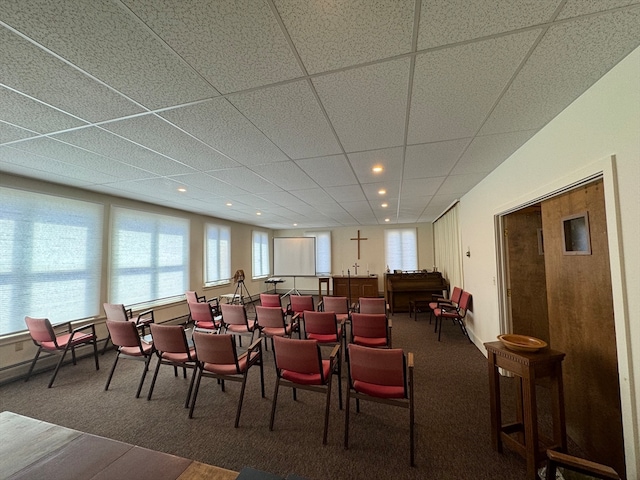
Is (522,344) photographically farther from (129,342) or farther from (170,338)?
(129,342)

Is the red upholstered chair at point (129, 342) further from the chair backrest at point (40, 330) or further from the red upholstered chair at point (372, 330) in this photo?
the red upholstered chair at point (372, 330)

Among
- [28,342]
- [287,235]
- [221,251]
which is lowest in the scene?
[28,342]

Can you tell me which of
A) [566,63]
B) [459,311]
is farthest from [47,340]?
[459,311]

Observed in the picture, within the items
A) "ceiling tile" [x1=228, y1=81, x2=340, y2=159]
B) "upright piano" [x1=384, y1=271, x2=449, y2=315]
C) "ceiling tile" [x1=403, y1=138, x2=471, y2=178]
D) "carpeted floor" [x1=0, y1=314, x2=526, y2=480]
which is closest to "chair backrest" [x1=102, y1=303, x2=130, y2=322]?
"carpeted floor" [x1=0, y1=314, x2=526, y2=480]

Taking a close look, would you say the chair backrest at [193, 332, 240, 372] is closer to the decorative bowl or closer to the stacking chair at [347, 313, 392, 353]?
the stacking chair at [347, 313, 392, 353]

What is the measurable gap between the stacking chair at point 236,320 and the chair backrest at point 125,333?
3.59 ft

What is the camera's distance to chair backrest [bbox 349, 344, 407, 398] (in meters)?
1.87

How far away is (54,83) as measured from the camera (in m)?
1.49

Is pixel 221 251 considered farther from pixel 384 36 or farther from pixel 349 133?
pixel 384 36

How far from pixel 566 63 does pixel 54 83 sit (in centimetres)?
300

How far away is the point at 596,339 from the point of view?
176 centimetres

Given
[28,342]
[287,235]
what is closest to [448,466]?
[28,342]

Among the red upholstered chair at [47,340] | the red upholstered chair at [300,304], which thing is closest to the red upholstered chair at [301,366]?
the red upholstered chair at [300,304]

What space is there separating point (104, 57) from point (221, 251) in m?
6.12
